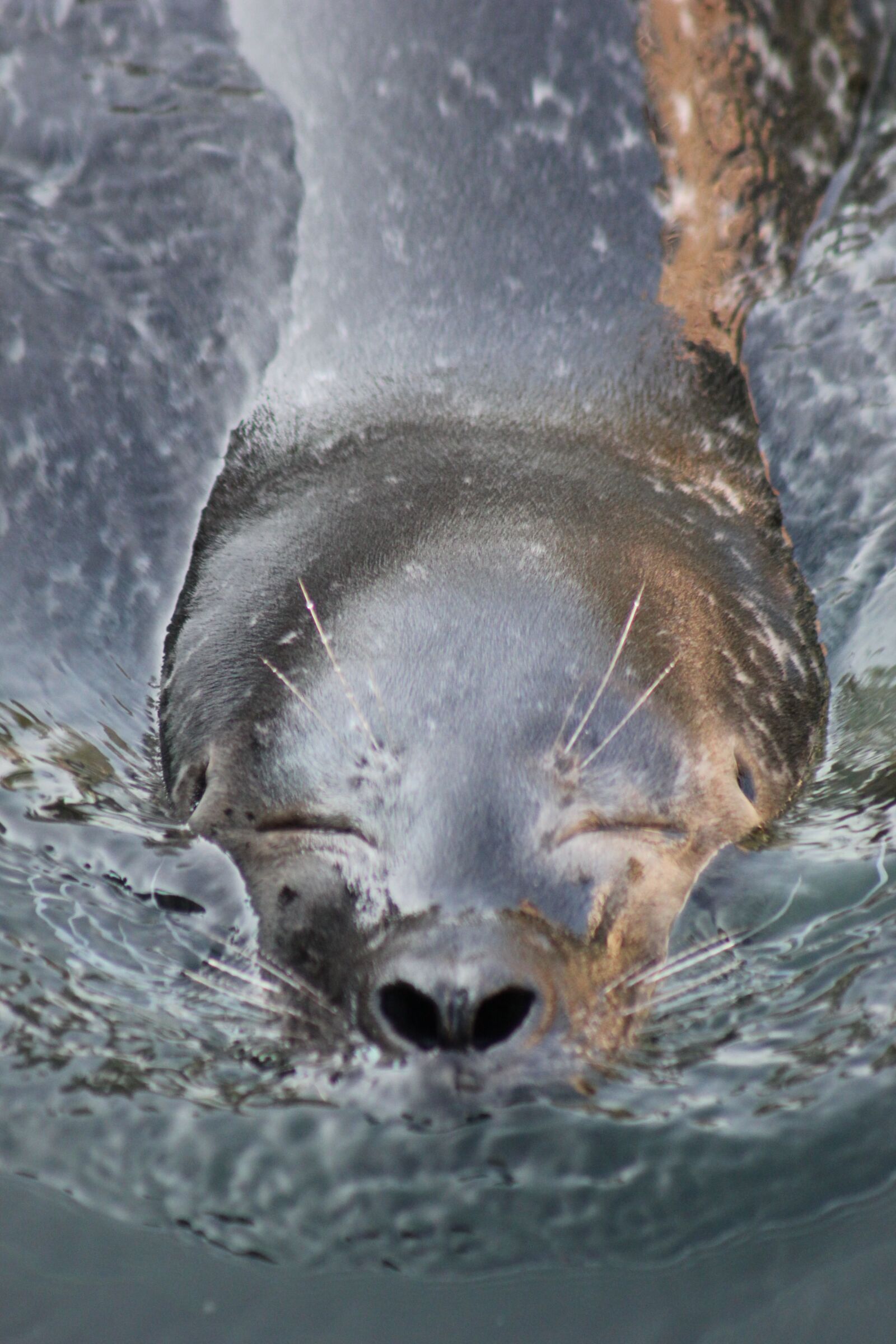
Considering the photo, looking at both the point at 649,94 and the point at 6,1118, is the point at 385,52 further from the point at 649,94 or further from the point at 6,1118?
the point at 6,1118

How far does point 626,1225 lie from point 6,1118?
1.08 m

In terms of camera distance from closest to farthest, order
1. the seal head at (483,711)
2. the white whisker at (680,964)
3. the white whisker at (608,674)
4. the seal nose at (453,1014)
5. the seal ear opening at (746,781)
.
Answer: the seal nose at (453,1014), the seal head at (483,711), the white whisker at (680,964), the white whisker at (608,674), the seal ear opening at (746,781)

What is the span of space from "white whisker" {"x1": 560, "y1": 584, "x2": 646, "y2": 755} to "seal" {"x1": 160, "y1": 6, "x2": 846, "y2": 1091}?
1 cm

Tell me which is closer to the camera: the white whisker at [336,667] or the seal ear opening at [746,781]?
the white whisker at [336,667]

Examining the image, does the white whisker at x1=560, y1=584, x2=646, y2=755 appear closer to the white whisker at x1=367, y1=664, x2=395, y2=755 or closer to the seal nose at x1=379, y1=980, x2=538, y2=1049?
the white whisker at x1=367, y1=664, x2=395, y2=755

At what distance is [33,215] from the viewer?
16.9ft

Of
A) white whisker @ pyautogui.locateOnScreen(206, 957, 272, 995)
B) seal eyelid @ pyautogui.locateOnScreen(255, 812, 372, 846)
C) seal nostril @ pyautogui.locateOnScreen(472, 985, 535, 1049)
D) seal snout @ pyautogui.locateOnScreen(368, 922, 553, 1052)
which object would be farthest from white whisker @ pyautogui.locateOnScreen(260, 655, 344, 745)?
seal nostril @ pyautogui.locateOnScreen(472, 985, 535, 1049)

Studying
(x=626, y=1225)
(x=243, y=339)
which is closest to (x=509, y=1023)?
(x=626, y=1225)

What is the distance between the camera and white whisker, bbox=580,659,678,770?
3.11 m

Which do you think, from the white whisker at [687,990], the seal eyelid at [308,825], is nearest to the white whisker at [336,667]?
the seal eyelid at [308,825]

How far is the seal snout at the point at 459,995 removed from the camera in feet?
8.53

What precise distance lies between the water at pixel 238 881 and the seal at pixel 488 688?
12 cm

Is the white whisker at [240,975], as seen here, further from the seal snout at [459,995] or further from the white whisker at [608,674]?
the white whisker at [608,674]

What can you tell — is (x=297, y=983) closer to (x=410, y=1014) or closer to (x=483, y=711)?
(x=410, y=1014)
